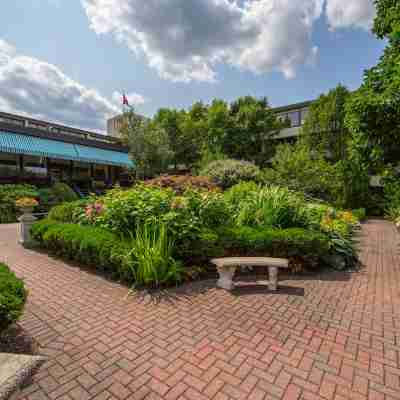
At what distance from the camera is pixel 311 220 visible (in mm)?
6047

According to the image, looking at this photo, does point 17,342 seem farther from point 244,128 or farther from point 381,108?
point 244,128

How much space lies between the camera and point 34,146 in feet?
50.1

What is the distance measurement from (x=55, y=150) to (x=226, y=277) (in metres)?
17.1

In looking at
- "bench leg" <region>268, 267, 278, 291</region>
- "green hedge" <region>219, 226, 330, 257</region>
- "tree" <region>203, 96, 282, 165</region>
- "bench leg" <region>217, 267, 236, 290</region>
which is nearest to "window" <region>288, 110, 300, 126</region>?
"tree" <region>203, 96, 282, 165</region>

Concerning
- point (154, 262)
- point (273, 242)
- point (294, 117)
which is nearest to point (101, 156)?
point (154, 262)

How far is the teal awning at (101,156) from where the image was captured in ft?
59.1

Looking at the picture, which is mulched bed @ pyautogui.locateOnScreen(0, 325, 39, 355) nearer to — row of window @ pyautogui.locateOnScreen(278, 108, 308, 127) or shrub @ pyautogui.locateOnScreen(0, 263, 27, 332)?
shrub @ pyautogui.locateOnScreen(0, 263, 27, 332)

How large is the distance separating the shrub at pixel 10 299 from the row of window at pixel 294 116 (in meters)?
26.4

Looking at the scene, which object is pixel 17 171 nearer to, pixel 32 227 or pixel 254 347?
pixel 32 227

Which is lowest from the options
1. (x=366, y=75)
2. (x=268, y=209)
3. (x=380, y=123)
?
(x=268, y=209)

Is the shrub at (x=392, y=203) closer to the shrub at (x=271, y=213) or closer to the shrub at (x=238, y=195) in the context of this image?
the shrub at (x=238, y=195)

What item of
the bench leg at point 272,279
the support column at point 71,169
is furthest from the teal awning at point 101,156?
the bench leg at point 272,279

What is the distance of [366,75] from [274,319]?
26.1 feet

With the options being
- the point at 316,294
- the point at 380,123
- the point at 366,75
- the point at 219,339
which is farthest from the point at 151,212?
the point at 366,75
